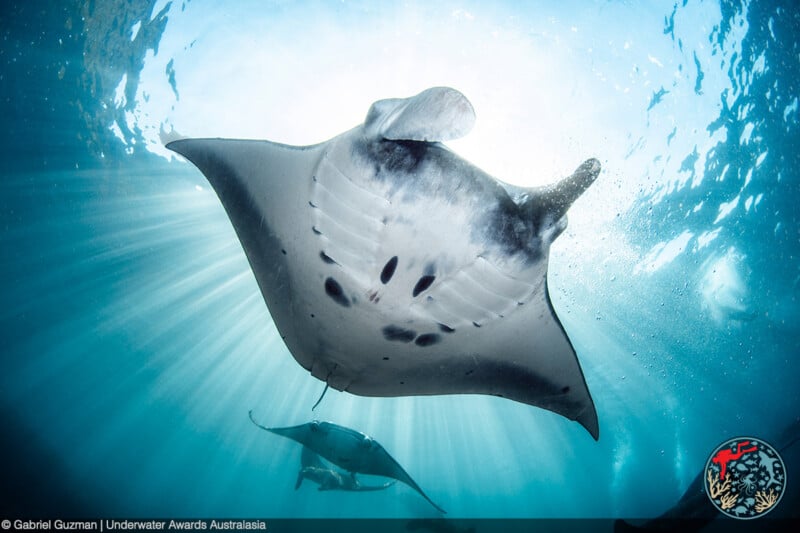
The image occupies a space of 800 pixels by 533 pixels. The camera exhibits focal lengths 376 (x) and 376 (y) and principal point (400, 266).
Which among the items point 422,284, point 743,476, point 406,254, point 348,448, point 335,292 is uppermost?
point 406,254

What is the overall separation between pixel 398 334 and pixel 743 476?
7982mm

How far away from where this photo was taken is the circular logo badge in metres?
6.50

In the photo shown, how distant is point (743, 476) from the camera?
21.5 ft

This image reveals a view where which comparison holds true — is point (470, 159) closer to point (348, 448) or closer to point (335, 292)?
point (335, 292)

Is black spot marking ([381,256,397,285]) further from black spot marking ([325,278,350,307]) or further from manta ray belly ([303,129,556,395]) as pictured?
black spot marking ([325,278,350,307])

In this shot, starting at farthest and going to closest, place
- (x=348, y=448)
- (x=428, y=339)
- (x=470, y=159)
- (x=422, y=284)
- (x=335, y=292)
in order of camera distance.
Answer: (x=348, y=448), (x=428, y=339), (x=335, y=292), (x=422, y=284), (x=470, y=159)

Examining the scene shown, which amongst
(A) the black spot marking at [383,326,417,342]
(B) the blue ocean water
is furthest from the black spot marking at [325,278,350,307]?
(B) the blue ocean water

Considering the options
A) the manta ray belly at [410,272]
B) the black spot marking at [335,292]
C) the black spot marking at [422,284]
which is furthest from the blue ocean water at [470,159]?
the black spot marking at [335,292]

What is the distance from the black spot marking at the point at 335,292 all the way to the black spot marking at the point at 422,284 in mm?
461

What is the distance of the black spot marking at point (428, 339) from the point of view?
95.3 inches

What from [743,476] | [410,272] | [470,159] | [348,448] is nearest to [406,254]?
[410,272]

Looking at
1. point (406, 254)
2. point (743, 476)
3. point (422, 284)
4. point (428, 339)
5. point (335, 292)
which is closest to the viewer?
point (406, 254)

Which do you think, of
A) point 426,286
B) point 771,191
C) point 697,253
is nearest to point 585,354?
point 697,253

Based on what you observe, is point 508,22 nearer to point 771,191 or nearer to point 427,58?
point 427,58
